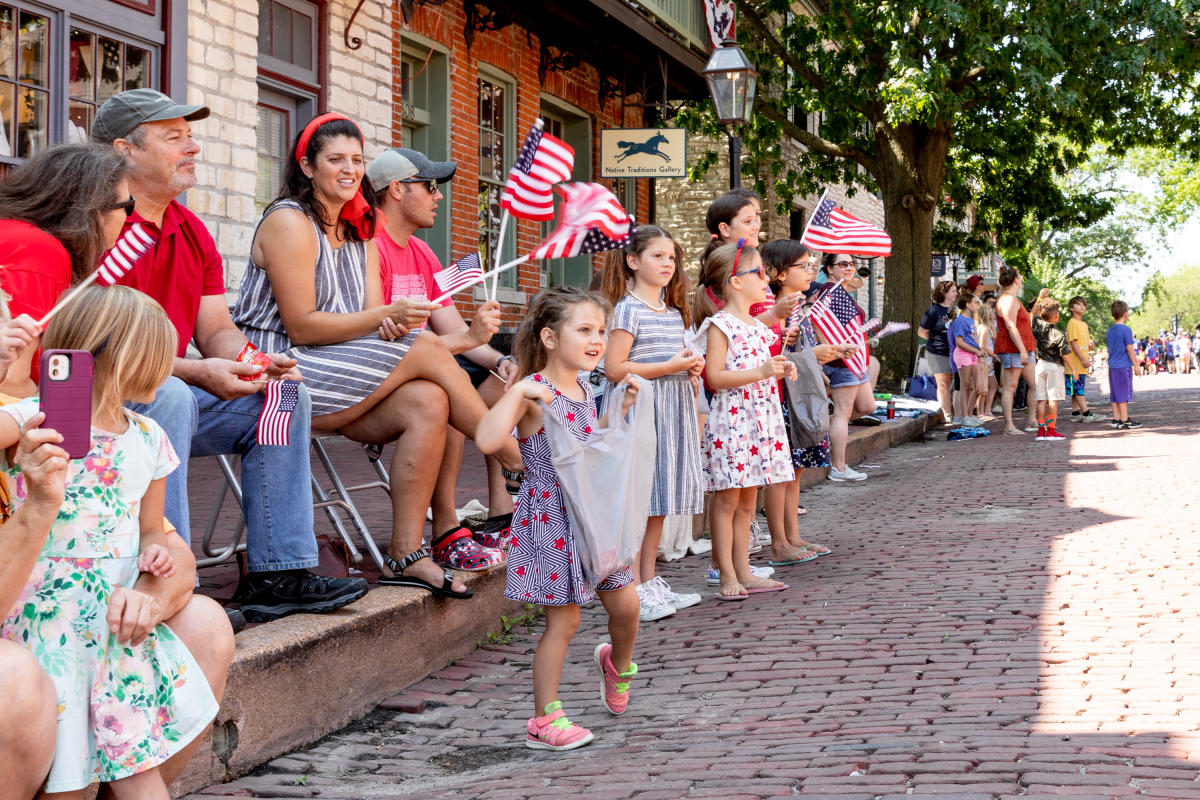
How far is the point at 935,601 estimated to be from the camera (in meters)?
6.04

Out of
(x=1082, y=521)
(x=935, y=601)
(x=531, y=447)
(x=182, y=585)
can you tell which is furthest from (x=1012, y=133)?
(x=182, y=585)

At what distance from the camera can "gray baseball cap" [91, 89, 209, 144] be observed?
4.39 m

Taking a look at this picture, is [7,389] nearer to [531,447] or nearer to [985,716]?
[531,447]

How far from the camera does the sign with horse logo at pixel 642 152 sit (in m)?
14.3

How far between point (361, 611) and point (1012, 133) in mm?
18426

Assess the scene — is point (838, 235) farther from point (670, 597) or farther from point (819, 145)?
point (819, 145)

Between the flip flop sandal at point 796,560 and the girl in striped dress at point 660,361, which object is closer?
the girl in striped dress at point 660,361

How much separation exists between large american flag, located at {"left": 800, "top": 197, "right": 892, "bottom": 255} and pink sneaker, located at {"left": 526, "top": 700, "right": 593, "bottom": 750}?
440 centimetres

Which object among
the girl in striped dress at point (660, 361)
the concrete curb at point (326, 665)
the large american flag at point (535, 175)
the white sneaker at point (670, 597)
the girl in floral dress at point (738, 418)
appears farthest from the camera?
→ the girl in floral dress at point (738, 418)

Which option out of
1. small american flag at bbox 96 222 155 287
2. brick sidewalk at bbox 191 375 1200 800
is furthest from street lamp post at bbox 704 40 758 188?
small american flag at bbox 96 222 155 287

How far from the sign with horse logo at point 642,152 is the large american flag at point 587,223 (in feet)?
30.8

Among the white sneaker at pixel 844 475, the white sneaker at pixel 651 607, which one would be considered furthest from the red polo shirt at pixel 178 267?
the white sneaker at pixel 844 475

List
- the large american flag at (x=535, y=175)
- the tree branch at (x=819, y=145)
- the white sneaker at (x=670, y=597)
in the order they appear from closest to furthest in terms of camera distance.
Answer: the large american flag at (x=535, y=175) → the white sneaker at (x=670, y=597) → the tree branch at (x=819, y=145)

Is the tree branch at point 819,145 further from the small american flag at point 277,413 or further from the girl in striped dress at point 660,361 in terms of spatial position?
the small american flag at point 277,413
